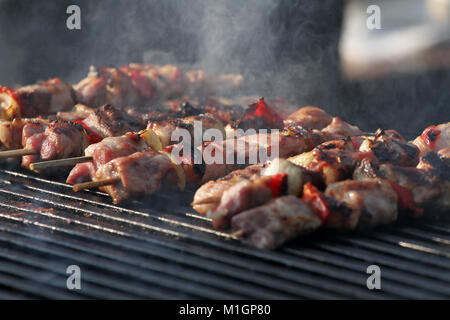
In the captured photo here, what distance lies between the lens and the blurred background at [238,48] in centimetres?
804

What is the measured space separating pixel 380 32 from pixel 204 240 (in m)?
13.8

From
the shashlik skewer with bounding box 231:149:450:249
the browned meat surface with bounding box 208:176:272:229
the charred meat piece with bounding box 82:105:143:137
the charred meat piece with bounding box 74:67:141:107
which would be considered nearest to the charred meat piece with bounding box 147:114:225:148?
the charred meat piece with bounding box 82:105:143:137

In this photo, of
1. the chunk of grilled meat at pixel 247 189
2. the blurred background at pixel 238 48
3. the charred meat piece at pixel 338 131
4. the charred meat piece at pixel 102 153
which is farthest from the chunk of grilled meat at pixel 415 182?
the blurred background at pixel 238 48

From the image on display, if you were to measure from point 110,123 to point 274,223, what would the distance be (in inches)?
89.6

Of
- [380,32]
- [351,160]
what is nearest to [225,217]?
[351,160]

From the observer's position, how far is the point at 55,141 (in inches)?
179

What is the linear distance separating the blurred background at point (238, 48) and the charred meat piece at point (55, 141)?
3897 millimetres

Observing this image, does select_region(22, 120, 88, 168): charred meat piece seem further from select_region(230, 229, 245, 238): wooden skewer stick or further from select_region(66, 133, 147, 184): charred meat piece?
select_region(230, 229, 245, 238): wooden skewer stick

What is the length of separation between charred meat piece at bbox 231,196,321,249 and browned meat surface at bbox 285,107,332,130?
7.24 feet

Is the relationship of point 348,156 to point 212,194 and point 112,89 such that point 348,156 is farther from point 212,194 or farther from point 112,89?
point 112,89

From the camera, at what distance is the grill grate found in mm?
2904

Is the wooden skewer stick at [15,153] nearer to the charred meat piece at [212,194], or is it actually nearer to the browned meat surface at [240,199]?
the charred meat piece at [212,194]

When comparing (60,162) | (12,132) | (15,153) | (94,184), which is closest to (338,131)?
(94,184)
